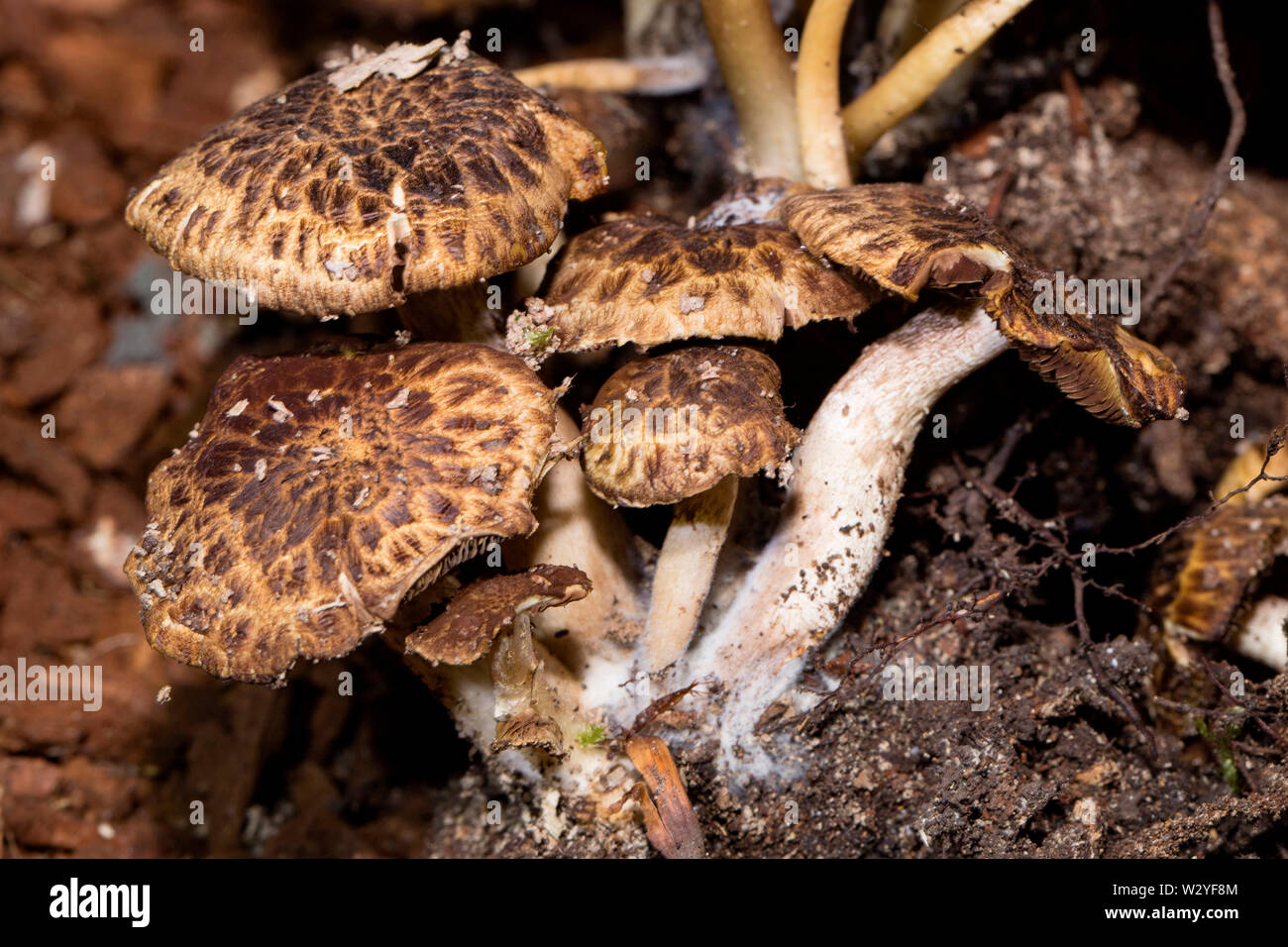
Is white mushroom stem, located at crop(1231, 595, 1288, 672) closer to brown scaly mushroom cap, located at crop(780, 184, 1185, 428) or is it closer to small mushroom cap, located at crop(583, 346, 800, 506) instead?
brown scaly mushroom cap, located at crop(780, 184, 1185, 428)

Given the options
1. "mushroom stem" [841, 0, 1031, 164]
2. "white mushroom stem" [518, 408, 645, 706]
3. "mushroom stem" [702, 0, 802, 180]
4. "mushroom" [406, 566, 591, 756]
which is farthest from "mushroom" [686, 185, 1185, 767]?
"mushroom stem" [702, 0, 802, 180]

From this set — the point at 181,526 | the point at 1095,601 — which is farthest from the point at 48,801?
the point at 1095,601

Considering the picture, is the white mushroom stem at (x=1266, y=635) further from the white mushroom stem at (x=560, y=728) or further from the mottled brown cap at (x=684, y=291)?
the white mushroom stem at (x=560, y=728)

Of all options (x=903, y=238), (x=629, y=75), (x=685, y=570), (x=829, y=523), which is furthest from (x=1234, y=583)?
(x=629, y=75)

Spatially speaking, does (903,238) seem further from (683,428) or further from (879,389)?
(683,428)

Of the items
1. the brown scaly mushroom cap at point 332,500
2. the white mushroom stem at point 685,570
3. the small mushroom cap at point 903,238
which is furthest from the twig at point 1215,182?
the brown scaly mushroom cap at point 332,500
